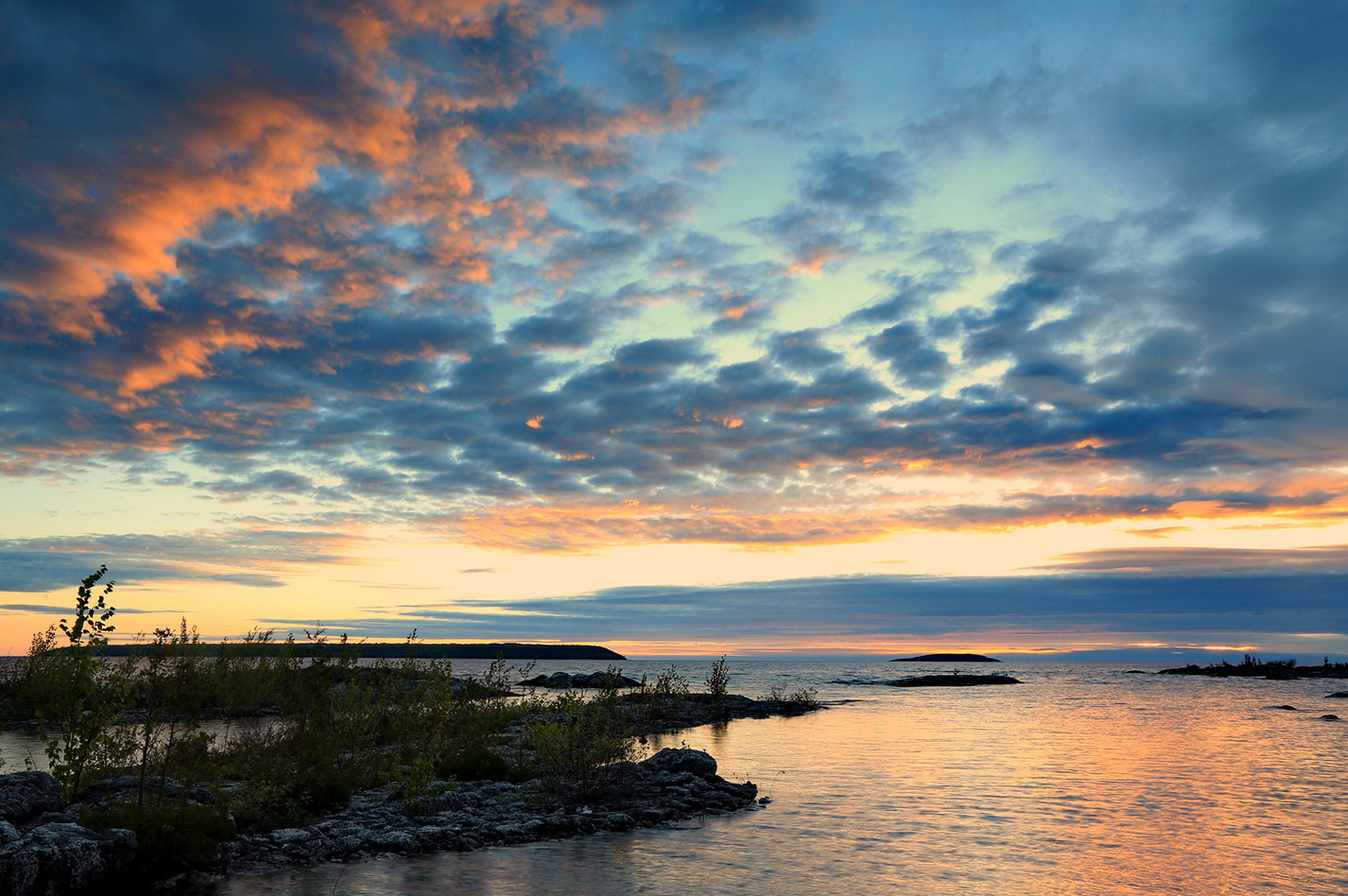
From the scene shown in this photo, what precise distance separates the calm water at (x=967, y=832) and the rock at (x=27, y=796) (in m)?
4.13

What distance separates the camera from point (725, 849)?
1795 cm

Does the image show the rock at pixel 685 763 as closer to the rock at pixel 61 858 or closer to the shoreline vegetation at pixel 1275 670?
the rock at pixel 61 858

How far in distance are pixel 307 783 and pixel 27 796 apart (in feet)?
19.4

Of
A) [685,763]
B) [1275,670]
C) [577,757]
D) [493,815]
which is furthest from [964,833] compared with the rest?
[1275,670]

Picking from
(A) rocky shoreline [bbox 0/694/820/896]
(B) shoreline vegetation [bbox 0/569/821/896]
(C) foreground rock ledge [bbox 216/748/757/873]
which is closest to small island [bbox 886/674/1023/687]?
(B) shoreline vegetation [bbox 0/569/821/896]

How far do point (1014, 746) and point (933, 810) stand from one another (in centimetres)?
1931

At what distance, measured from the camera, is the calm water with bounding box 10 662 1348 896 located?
15531 mm

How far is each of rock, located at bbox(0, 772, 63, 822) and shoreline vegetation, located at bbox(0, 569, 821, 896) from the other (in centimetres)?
3

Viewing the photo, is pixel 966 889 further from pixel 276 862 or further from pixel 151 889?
pixel 151 889

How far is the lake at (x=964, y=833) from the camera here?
1549 centimetres

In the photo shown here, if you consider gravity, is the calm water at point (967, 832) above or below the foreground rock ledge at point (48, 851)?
below

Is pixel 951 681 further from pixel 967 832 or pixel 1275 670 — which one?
pixel 967 832

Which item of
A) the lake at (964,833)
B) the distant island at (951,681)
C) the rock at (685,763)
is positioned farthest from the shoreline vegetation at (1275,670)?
the rock at (685,763)

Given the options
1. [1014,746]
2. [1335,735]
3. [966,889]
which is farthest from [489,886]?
[1335,735]
